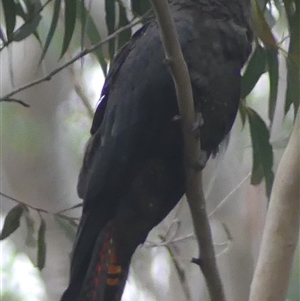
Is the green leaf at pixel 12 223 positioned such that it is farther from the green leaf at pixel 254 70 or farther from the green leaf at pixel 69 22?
the green leaf at pixel 254 70

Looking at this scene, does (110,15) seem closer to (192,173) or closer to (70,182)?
(192,173)

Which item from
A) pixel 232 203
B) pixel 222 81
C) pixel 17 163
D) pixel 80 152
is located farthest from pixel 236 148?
pixel 222 81

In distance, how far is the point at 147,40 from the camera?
125 cm

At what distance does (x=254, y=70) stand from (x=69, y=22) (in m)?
0.41

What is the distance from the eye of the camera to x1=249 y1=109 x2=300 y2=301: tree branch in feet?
4.38

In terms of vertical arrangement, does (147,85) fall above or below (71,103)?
above

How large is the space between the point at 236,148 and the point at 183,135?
148 cm

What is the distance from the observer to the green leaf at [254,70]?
150cm

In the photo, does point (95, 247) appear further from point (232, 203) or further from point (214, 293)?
point (232, 203)

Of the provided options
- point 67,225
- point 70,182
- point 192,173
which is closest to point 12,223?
point 67,225

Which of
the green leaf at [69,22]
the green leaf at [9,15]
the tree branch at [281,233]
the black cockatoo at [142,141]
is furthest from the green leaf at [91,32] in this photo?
the tree branch at [281,233]

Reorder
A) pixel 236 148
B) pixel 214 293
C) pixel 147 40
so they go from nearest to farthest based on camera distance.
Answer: pixel 214 293
pixel 147 40
pixel 236 148

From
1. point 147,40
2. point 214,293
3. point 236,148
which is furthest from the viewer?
point 236,148

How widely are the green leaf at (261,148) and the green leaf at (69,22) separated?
0.43 m
